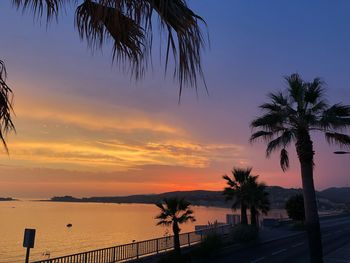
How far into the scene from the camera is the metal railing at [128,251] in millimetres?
17000

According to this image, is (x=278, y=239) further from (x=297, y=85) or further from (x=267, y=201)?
(x=297, y=85)

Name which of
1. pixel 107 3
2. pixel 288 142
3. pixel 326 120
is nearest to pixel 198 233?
pixel 288 142

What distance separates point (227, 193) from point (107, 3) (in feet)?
111

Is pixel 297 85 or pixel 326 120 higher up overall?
pixel 297 85

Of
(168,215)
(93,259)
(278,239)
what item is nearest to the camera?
(93,259)

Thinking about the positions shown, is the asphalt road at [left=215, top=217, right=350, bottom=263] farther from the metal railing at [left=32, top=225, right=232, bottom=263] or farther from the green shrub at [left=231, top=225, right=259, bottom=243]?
the metal railing at [left=32, top=225, right=232, bottom=263]

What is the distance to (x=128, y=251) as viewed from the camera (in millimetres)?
20234

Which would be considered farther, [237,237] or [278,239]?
[278,239]

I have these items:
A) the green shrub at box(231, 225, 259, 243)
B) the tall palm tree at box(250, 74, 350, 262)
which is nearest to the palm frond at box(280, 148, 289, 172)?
the tall palm tree at box(250, 74, 350, 262)

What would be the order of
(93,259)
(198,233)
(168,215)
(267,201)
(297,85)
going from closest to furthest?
(93,259) → (297,85) → (168,215) → (198,233) → (267,201)

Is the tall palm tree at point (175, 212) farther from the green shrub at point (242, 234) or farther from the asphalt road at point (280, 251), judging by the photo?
the green shrub at point (242, 234)

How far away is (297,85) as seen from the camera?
19016 mm

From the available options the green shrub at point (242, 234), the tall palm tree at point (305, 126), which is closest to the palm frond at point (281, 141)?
the tall palm tree at point (305, 126)

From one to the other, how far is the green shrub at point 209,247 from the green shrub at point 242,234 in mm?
5408
